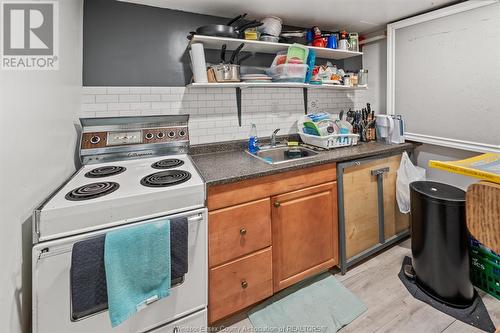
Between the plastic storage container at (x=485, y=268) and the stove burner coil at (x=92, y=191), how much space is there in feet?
7.12

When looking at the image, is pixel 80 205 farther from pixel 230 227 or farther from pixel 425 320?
pixel 425 320

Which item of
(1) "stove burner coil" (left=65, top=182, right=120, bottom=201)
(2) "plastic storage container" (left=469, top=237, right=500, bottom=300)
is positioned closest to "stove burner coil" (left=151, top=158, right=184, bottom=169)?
(1) "stove burner coil" (left=65, top=182, right=120, bottom=201)

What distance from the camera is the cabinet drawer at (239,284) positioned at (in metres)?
1.33

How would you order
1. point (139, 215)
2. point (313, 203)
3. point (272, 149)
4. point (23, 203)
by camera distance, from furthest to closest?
point (272, 149) < point (313, 203) < point (139, 215) < point (23, 203)

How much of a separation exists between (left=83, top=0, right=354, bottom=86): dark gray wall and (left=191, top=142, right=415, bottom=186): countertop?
674 millimetres

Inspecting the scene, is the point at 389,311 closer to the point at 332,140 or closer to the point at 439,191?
the point at 439,191

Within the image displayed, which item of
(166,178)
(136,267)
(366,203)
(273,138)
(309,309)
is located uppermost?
(273,138)

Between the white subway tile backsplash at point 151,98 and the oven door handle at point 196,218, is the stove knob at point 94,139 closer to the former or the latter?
the white subway tile backsplash at point 151,98

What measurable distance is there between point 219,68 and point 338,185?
4.00ft

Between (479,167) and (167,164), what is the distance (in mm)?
1469

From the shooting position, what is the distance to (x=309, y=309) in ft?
5.03

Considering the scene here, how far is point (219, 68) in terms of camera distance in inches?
69.2

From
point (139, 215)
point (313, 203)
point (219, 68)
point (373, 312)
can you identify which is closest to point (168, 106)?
point (219, 68)

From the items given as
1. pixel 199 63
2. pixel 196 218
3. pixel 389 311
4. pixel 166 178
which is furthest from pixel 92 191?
pixel 389 311
